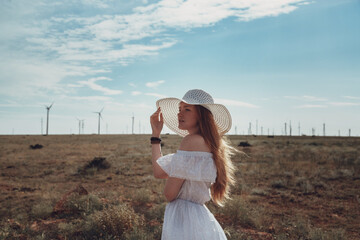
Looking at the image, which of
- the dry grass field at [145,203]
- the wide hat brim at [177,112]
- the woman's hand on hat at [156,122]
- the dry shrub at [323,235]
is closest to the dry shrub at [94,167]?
the dry grass field at [145,203]

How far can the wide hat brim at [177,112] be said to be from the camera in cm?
252

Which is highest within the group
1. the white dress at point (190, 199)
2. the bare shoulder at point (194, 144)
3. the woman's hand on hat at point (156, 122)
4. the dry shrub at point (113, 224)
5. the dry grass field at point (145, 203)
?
the woman's hand on hat at point (156, 122)

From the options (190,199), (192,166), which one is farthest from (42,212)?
(192,166)

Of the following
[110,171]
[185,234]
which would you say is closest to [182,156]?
[185,234]

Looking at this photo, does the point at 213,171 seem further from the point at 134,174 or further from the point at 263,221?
the point at 134,174

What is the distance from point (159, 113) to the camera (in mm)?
2826

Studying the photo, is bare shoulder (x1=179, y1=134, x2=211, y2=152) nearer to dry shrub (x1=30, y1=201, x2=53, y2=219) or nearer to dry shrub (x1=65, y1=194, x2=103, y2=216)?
dry shrub (x1=65, y1=194, x2=103, y2=216)

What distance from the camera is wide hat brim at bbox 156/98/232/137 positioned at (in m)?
2.52

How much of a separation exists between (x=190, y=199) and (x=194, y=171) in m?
0.32

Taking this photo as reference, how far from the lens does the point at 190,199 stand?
2.35 meters

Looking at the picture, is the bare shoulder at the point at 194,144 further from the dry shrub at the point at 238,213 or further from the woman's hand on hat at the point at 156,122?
the dry shrub at the point at 238,213

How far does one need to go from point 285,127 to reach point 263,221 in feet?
439

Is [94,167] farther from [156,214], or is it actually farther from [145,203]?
[156,214]

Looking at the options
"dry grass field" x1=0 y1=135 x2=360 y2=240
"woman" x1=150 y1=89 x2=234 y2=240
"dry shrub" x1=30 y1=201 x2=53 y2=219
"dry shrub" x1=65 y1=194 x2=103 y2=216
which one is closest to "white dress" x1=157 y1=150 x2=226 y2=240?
"woman" x1=150 y1=89 x2=234 y2=240
